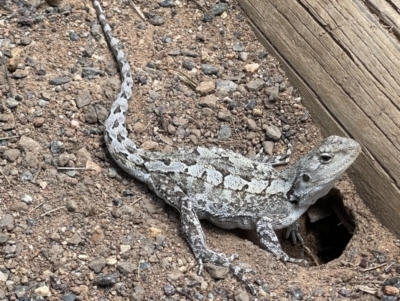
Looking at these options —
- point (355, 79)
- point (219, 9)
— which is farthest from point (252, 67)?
point (355, 79)

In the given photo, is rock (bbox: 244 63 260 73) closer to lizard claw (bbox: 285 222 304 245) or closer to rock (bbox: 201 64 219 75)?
rock (bbox: 201 64 219 75)

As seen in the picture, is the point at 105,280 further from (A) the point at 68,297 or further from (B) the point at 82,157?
(B) the point at 82,157

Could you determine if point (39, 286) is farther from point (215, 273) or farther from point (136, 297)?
point (215, 273)

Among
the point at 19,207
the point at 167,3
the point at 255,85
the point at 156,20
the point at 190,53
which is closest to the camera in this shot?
the point at 19,207

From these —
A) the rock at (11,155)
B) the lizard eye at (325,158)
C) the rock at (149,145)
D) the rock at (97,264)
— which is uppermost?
the lizard eye at (325,158)

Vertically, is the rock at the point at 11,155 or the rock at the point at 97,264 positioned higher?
the rock at the point at 97,264

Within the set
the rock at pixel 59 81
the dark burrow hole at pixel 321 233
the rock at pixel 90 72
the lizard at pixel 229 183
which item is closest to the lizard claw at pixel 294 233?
the dark burrow hole at pixel 321 233

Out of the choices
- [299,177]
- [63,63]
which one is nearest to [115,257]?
[299,177]

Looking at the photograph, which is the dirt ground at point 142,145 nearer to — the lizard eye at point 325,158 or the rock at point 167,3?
the rock at point 167,3
